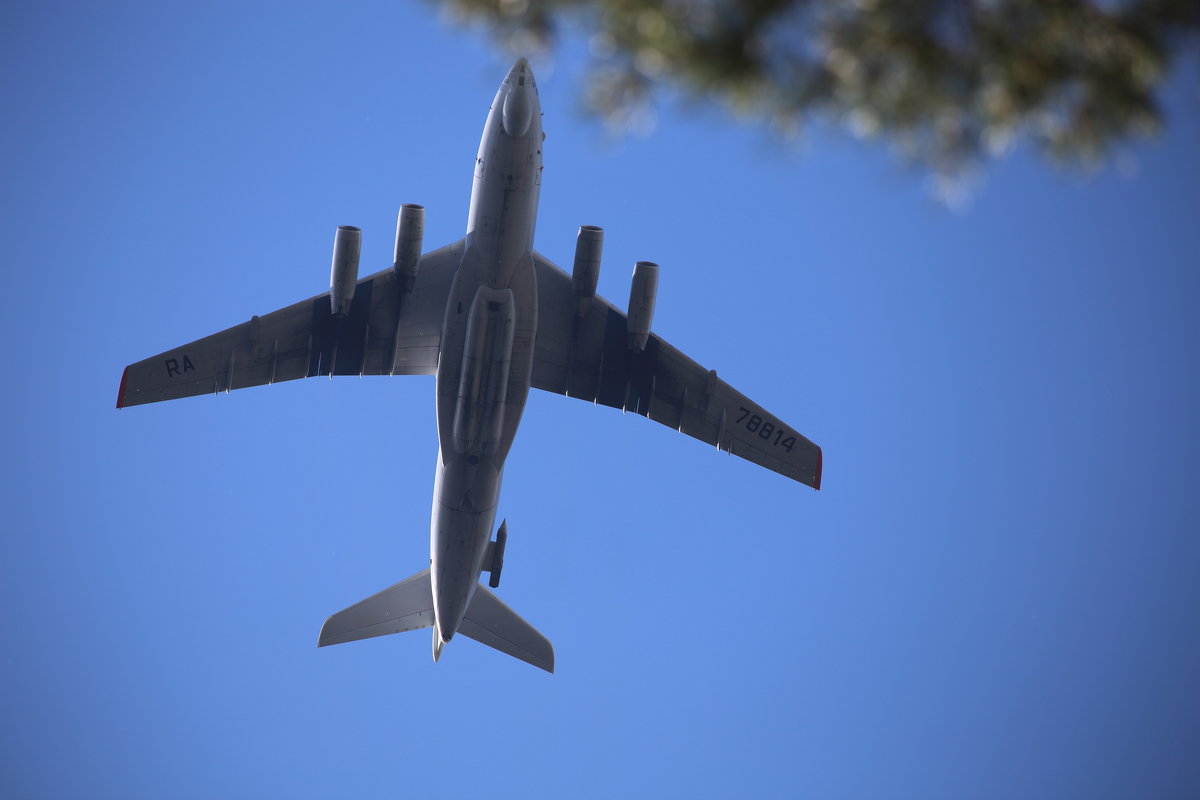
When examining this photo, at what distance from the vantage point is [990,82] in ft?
21.0

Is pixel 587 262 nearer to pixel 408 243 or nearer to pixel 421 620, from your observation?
pixel 408 243

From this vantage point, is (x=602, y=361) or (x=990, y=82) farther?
(x=602, y=361)

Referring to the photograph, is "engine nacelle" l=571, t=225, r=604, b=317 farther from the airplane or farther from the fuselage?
the fuselage

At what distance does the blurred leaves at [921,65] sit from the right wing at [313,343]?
1957cm

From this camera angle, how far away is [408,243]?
24438 millimetres

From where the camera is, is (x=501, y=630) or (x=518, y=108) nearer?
(x=518, y=108)

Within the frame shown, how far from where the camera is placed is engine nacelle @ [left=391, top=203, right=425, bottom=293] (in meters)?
24.0

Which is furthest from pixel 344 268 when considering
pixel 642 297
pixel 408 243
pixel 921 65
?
pixel 921 65

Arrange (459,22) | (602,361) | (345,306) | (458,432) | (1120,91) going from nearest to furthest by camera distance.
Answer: (1120,91), (459,22), (458,432), (345,306), (602,361)

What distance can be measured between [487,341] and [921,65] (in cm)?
1683

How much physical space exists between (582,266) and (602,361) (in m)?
3.13

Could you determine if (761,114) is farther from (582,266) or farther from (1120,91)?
(582,266)

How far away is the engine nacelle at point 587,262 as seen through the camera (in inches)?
942

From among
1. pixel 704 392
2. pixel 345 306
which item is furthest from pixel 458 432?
pixel 704 392
